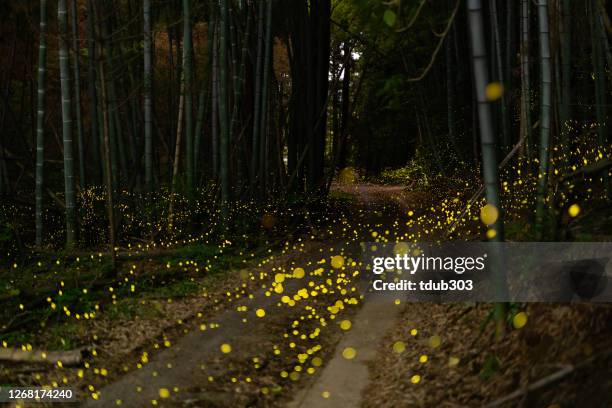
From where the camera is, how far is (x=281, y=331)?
4664 mm

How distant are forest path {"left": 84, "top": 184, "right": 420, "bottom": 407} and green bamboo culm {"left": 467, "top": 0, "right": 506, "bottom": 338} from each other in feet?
3.28

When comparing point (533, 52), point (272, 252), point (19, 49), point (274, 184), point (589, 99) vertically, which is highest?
point (19, 49)

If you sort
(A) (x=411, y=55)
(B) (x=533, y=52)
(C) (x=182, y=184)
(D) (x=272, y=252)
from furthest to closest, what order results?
(A) (x=411, y=55) → (B) (x=533, y=52) → (C) (x=182, y=184) → (D) (x=272, y=252)

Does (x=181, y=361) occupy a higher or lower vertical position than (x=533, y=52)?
lower

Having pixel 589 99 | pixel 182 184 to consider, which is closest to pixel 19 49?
pixel 182 184

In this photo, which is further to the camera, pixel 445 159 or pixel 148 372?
pixel 445 159

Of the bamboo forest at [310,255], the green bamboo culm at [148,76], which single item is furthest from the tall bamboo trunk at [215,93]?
the green bamboo culm at [148,76]

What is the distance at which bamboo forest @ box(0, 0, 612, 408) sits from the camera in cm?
318

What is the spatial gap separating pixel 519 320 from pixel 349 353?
134cm

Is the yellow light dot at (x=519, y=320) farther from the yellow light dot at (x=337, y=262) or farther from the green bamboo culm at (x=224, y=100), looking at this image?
the green bamboo culm at (x=224, y=100)

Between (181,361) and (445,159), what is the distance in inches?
401

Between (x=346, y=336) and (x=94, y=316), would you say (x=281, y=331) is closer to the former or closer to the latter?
(x=346, y=336)

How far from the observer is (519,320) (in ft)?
10.4

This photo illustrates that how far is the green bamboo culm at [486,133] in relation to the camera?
3.11 metres
